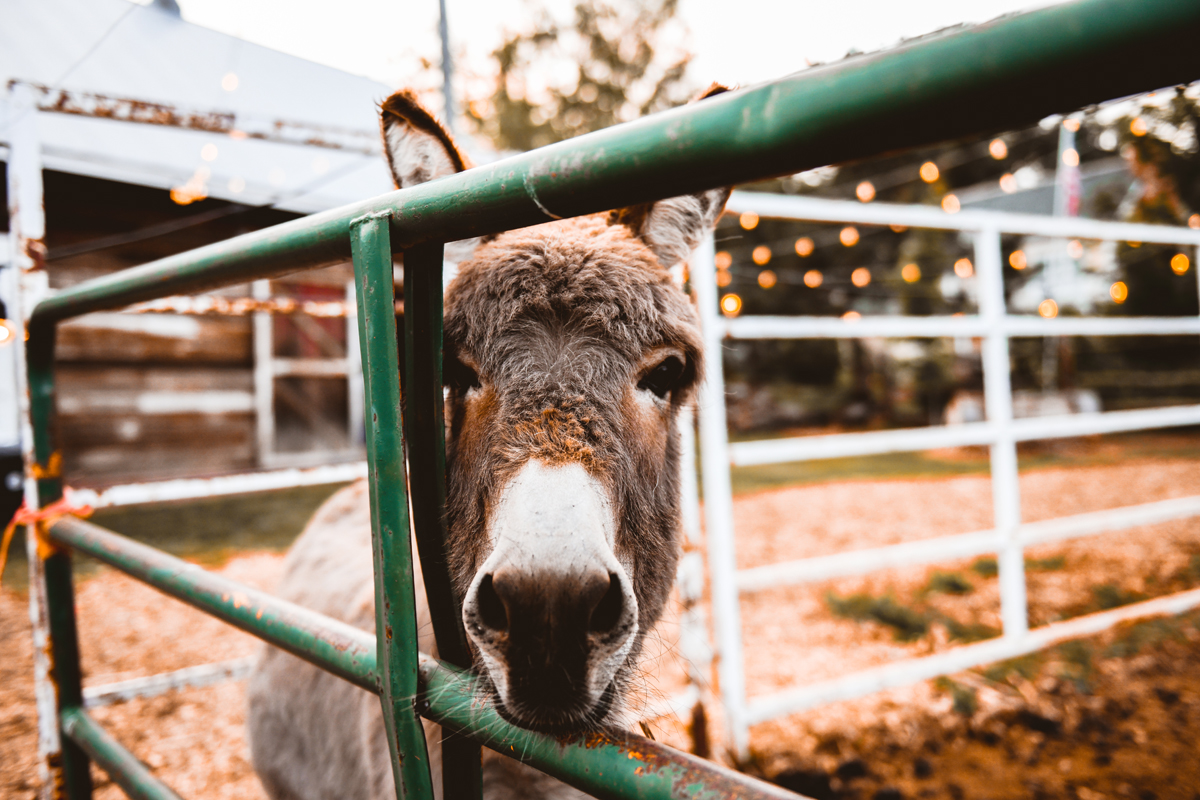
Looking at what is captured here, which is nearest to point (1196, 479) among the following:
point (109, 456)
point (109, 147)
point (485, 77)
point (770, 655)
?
point (770, 655)

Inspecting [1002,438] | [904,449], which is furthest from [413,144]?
[1002,438]

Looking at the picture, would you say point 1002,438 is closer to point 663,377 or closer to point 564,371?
point 663,377

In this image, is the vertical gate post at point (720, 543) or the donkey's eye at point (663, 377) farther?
the vertical gate post at point (720, 543)

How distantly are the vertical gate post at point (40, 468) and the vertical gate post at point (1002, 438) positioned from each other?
4.61m

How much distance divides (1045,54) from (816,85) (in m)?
0.17

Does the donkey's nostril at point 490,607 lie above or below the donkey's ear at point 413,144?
below

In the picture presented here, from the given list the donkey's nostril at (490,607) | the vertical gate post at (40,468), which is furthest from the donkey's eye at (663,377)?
the vertical gate post at (40,468)

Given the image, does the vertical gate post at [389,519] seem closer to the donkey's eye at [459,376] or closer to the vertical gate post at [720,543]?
the donkey's eye at [459,376]

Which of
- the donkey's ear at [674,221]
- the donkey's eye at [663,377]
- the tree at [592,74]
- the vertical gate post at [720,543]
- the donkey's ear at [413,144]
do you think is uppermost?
the tree at [592,74]

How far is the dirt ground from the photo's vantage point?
2.78 m

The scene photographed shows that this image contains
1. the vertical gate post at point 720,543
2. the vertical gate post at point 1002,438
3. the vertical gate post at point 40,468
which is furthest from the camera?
the vertical gate post at point 1002,438

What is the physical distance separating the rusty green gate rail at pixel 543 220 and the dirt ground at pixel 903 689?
1.65ft

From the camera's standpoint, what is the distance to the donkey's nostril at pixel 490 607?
34.4 inches

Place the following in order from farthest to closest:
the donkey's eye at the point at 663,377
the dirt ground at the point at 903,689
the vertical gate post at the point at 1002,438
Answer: the vertical gate post at the point at 1002,438 < the dirt ground at the point at 903,689 < the donkey's eye at the point at 663,377
